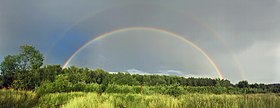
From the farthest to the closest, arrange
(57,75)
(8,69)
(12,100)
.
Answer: (8,69), (57,75), (12,100)

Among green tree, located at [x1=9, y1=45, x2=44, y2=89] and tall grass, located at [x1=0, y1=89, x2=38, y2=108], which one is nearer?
tall grass, located at [x1=0, y1=89, x2=38, y2=108]

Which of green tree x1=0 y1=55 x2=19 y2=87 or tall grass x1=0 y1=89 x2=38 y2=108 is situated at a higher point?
green tree x1=0 y1=55 x2=19 y2=87

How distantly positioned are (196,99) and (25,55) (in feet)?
197

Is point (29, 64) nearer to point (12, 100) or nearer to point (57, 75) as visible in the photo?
point (57, 75)

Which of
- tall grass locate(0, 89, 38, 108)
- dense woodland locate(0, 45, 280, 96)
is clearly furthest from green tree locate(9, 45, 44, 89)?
tall grass locate(0, 89, 38, 108)

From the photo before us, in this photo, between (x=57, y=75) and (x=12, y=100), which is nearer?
(x=12, y=100)

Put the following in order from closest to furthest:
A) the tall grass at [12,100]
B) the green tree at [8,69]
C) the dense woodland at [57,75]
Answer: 1. the tall grass at [12,100]
2. the dense woodland at [57,75]
3. the green tree at [8,69]

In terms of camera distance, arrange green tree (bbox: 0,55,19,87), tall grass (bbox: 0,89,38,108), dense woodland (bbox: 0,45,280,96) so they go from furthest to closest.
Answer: green tree (bbox: 0,55,19,87)
dense woodland (bbox: 0,45,280,96)
tall grass (bbox: 0,89,38,108)

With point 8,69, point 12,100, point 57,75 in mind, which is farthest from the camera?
point 8,69

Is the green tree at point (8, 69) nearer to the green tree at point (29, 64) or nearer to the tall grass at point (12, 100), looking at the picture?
the green tree at point (29, 64)

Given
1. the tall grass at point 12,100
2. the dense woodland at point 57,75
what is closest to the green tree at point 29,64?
the dense woodland at point 57,75

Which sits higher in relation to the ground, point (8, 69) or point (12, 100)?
point (8, 69)

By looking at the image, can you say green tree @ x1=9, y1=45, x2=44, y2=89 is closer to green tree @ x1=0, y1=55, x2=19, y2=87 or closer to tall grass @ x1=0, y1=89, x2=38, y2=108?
green tree @ x1=0, y1=55, x2=19, y2=87

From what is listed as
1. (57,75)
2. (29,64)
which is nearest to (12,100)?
(57,75)
